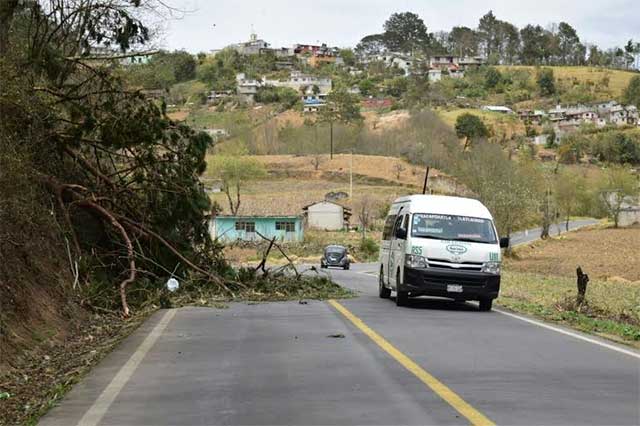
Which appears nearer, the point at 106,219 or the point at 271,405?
the point at 271,405

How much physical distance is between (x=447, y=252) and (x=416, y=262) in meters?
0.67

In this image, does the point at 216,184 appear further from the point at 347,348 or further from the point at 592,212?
the point at 347,348

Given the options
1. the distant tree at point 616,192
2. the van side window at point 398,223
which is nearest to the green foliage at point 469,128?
the distant tree at point 616,192

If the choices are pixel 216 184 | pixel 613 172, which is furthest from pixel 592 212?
pixel 216 184

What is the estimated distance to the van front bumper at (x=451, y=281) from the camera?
18.2 meters

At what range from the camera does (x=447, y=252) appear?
18375 millimetres

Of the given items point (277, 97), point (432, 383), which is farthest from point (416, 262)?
point (277, 97)

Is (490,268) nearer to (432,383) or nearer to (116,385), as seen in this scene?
(432,383)

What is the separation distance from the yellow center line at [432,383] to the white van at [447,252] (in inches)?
146

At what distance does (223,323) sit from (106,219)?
5.83 metres

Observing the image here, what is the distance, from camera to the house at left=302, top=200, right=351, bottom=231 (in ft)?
309

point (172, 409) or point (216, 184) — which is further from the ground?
point (172, 409)

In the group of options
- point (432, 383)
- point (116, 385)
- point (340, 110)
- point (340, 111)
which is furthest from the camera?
point (340, 110)

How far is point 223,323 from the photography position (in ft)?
52.1
